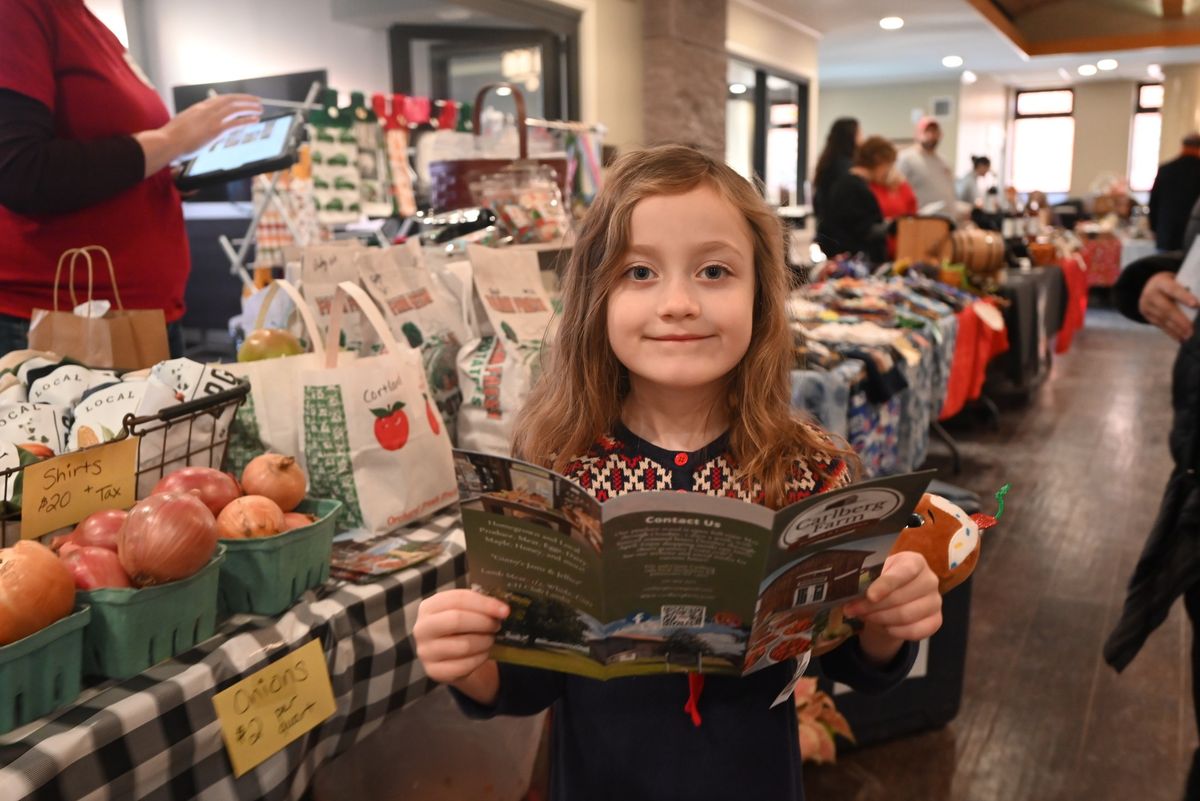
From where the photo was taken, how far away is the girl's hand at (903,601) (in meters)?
0.79

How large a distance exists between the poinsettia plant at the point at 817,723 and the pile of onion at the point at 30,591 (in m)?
1.47

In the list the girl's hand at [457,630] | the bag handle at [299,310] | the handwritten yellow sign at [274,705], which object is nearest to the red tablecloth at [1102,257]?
the bag handle at [299,310]

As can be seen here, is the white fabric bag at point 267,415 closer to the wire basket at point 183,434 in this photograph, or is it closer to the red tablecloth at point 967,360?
the wire basket at point 183,434

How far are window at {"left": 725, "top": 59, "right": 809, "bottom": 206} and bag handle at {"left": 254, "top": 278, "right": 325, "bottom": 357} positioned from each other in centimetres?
601

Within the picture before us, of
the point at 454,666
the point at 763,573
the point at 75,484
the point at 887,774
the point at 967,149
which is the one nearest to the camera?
the point at 763,573

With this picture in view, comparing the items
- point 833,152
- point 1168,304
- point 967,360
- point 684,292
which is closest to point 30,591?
point 684,292

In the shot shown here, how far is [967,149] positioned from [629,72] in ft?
30.0

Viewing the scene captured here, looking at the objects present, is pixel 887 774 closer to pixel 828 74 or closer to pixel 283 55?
pixel 283 55

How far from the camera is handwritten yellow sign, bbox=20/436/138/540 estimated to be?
968 mm

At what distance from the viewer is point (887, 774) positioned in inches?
79.5

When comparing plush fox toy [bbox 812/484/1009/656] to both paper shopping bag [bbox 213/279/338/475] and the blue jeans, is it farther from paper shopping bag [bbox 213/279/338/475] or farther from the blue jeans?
the blue jeans

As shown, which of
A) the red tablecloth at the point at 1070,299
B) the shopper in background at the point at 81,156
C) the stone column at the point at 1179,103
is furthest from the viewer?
the stone column at the point at 1179,103

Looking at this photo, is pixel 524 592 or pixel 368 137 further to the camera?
pixel 368 137

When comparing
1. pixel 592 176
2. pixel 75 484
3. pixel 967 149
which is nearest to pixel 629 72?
pixel 592 176
